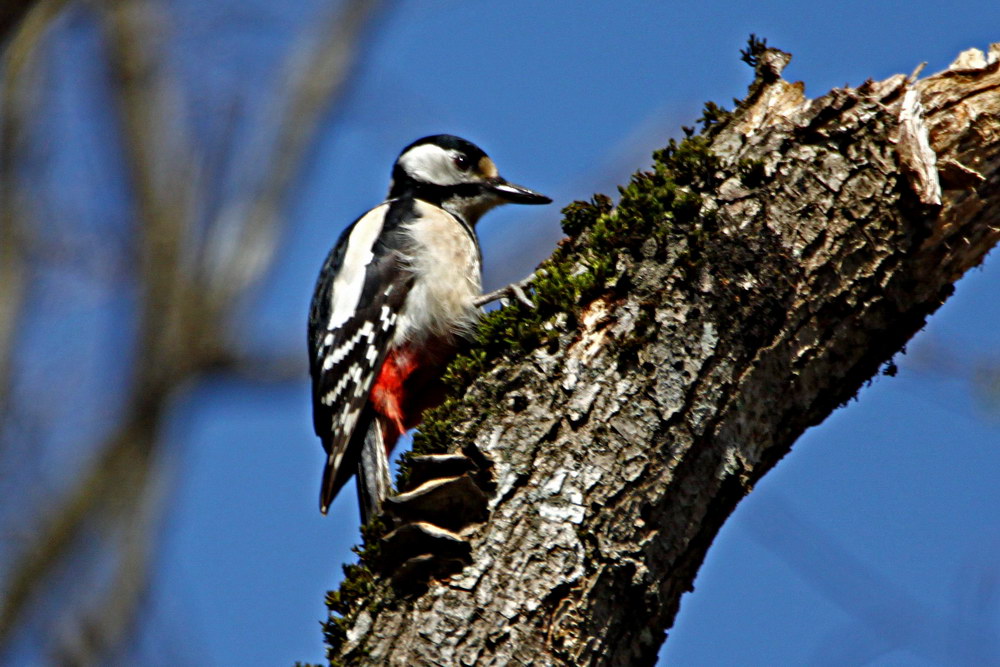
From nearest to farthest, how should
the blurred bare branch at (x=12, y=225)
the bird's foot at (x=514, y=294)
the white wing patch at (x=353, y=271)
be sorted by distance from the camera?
the bird's foot at (x=514, y=294)
the white wing patch at (x=353, y=271)
the blurred bare branch at (x=12, y=225)

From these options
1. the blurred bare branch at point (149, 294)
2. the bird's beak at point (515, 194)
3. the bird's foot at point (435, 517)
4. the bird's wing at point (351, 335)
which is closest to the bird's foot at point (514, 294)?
the bird's wing at point (351, 335)

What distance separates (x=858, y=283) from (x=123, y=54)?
6098 millimetres

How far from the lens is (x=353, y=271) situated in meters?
4.25

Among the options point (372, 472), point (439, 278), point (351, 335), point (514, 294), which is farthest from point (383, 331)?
point (514, 294)

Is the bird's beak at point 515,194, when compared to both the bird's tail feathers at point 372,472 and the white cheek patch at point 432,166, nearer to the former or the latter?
the white cheek patch at point 432,166

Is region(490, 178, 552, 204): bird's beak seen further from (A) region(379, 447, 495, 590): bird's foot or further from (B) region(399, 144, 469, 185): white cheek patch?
(A) region(379, 447, 495, 590): bird's foot

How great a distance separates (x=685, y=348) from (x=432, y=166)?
8.93 ft

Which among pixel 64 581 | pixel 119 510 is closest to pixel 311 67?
pixel 119 510

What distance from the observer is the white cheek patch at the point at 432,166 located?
15.7ft

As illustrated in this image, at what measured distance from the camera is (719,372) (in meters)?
2.39

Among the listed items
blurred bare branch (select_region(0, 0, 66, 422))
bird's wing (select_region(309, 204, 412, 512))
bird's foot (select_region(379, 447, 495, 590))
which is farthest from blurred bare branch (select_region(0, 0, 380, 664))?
bird's foot (select_region(379, 447, 495, 590))

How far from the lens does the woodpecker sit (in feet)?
12.7

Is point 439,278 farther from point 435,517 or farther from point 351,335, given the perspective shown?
point 435,517

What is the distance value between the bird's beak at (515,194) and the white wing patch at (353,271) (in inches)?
19.9
